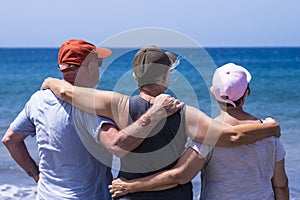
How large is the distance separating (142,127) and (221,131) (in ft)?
1.32

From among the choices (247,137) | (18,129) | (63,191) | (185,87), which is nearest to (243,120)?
(247,137)

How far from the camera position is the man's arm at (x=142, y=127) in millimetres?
3037

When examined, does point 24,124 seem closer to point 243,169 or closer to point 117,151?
point 117,151

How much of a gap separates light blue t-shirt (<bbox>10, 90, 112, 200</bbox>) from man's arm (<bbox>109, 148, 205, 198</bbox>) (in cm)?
26

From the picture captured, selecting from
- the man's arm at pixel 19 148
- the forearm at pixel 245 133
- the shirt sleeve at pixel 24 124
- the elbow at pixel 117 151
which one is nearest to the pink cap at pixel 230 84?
the forearm at pixel 245 133

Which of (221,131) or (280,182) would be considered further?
(280,182)

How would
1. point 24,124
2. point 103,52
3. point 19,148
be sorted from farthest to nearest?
point 19,148
point 24,124
point 103,52

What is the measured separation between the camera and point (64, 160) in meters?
3.37

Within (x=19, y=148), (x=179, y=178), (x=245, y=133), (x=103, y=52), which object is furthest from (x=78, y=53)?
(x=245, y=133)

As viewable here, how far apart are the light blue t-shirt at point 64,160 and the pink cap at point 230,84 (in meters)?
0.68

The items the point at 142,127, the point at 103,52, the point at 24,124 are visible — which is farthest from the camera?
the point at 24,124

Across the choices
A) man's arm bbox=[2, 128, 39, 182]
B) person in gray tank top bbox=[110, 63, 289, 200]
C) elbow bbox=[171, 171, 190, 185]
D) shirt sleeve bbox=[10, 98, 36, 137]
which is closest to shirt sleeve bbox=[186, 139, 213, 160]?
person in gray tank top bbox=[110, 63, 289, 200]

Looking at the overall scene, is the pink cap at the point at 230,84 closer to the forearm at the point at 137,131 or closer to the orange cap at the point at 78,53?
the forearm at the point at 137,131

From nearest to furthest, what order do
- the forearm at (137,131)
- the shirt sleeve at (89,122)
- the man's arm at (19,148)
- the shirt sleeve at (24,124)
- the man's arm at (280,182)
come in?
the forearm at (137,131) < the shirt sleeve at (89,122) < the man's arm at (280,182) < the shirt sleeve at (24,124) < the man's arm at (19,148)
